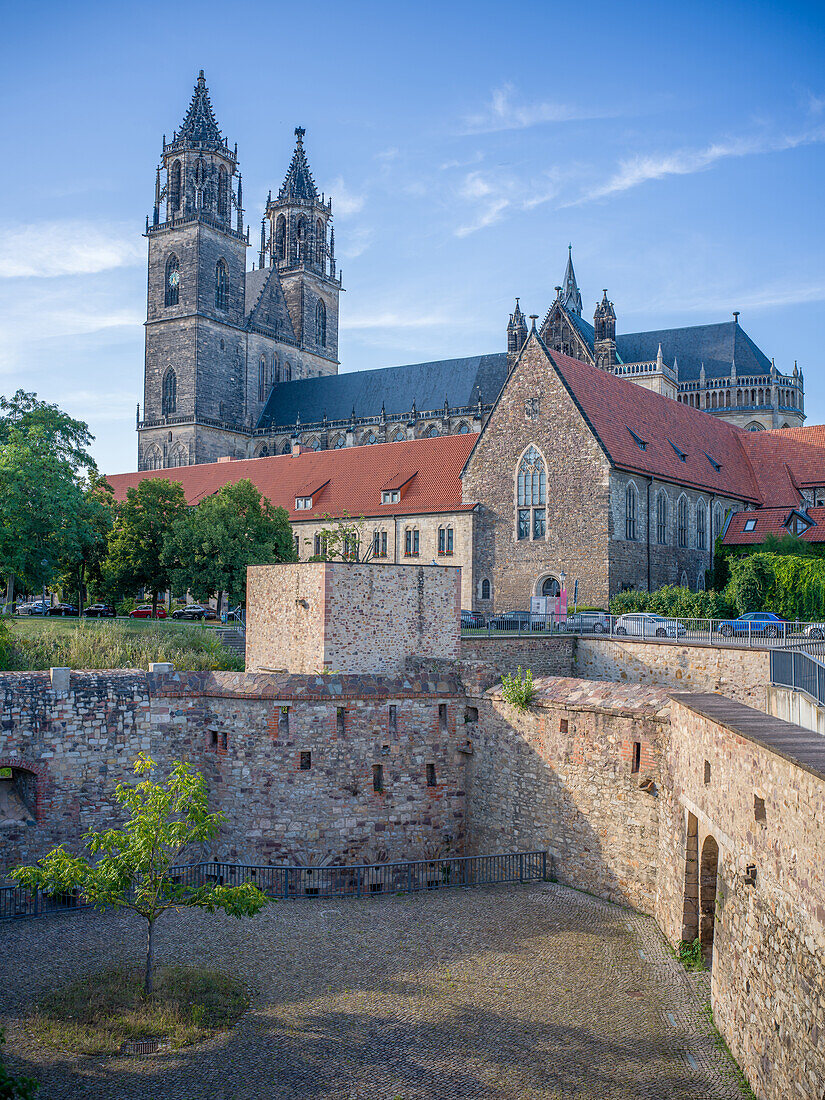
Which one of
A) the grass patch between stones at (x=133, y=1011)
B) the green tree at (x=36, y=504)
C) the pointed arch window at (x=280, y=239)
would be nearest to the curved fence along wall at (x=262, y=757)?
the grass patch between stones at (x=133, y=1011)

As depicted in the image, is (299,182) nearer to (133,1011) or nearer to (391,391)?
(391,391)

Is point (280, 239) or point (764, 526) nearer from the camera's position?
point (764, 526)

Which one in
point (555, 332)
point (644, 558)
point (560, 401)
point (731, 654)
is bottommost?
point (731, 654)

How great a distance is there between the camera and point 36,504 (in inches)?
1470

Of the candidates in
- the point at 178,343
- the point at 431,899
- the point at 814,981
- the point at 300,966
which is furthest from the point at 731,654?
the point at 178,343

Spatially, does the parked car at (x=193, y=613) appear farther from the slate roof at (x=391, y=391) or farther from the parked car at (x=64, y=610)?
the slate roof at (x=391, y=391)

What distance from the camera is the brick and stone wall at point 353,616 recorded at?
24438mm

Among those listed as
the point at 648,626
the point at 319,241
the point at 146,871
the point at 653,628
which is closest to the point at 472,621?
the point at 648,626

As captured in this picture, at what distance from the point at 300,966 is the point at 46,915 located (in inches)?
226

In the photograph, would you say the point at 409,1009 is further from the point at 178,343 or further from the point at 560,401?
the point at 178,343

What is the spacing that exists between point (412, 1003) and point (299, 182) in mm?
108491

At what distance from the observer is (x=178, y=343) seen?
295 feet

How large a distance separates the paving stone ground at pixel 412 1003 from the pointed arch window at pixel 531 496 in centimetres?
2749

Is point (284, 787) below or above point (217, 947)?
above
